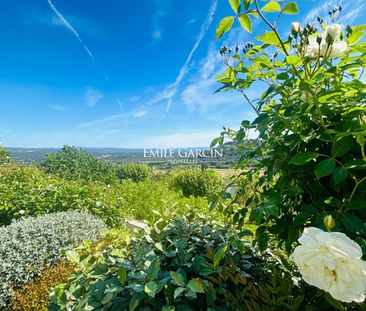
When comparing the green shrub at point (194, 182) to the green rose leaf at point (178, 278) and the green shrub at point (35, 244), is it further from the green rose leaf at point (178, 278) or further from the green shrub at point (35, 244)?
the green rose leaf at point (178, 278)

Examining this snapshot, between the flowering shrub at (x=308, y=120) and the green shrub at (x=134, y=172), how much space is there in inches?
469

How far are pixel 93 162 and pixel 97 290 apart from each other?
38.0ft

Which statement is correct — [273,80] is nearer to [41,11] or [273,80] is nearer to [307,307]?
[307,307]

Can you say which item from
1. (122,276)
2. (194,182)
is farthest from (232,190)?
(194,182)

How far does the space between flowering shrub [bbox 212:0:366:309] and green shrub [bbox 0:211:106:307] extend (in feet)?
6.99

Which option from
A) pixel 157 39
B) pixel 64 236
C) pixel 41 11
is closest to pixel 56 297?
pixel 64 236

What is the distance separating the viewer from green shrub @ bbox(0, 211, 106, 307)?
7.71 feet

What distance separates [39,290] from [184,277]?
1.65 meters

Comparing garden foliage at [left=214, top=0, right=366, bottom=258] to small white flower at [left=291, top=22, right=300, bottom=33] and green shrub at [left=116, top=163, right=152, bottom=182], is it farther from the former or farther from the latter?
green shrub at [left=116, top=163, right=152, bottom=182]

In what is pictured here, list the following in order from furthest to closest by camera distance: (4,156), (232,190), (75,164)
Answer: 1. (4,156)
2. (75,164)
3. (232,190)

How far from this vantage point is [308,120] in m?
0.93

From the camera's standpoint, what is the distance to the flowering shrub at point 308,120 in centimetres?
87

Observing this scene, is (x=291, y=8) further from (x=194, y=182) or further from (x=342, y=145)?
(x=194, y=182)

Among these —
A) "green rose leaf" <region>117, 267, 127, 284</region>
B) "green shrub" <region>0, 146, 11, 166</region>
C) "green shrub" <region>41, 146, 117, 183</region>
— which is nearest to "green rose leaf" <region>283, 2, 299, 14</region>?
"green rose leaf" <region>117, 267, 127, 284</region>
